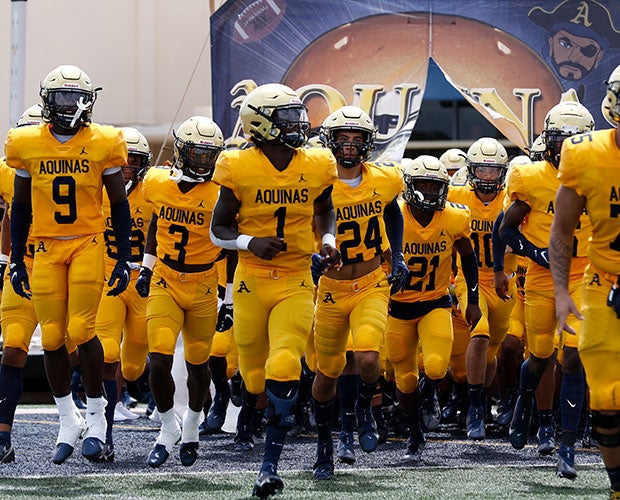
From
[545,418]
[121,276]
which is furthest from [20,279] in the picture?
[545,418]

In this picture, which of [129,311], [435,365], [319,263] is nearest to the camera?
[319,263]

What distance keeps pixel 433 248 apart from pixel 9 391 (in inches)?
105

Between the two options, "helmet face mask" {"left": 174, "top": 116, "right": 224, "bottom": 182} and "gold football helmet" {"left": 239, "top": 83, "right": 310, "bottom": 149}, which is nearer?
"gold football helmet" {"left": 239, "top": 83, "right": 310, "bottom": 149}

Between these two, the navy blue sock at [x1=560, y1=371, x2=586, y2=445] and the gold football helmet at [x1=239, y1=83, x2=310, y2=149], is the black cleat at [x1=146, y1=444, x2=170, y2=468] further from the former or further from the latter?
the navy blue sock at [x1=560, y1=371, x2=586, y2=445]

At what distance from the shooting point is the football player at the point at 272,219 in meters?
6.32

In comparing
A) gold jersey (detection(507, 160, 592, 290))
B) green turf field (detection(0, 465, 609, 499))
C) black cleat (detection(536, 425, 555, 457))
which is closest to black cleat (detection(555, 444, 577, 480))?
green turf field (detection(0, 465, 609, 499))

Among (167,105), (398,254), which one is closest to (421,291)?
(398,254)

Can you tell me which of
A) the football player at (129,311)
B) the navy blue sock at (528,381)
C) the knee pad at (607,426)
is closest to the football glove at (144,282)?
the football player at (129,311)

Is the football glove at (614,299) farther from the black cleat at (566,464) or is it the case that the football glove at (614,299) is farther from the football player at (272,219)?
the black cleat at (566,464)

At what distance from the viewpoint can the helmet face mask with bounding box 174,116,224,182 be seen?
7555mm

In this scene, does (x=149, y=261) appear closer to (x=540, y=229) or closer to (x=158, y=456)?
(x=158, y=456)

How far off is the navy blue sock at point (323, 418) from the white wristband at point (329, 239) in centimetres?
102

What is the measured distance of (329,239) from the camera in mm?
6559

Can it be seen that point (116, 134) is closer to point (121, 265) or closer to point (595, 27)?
point (121, 265)
